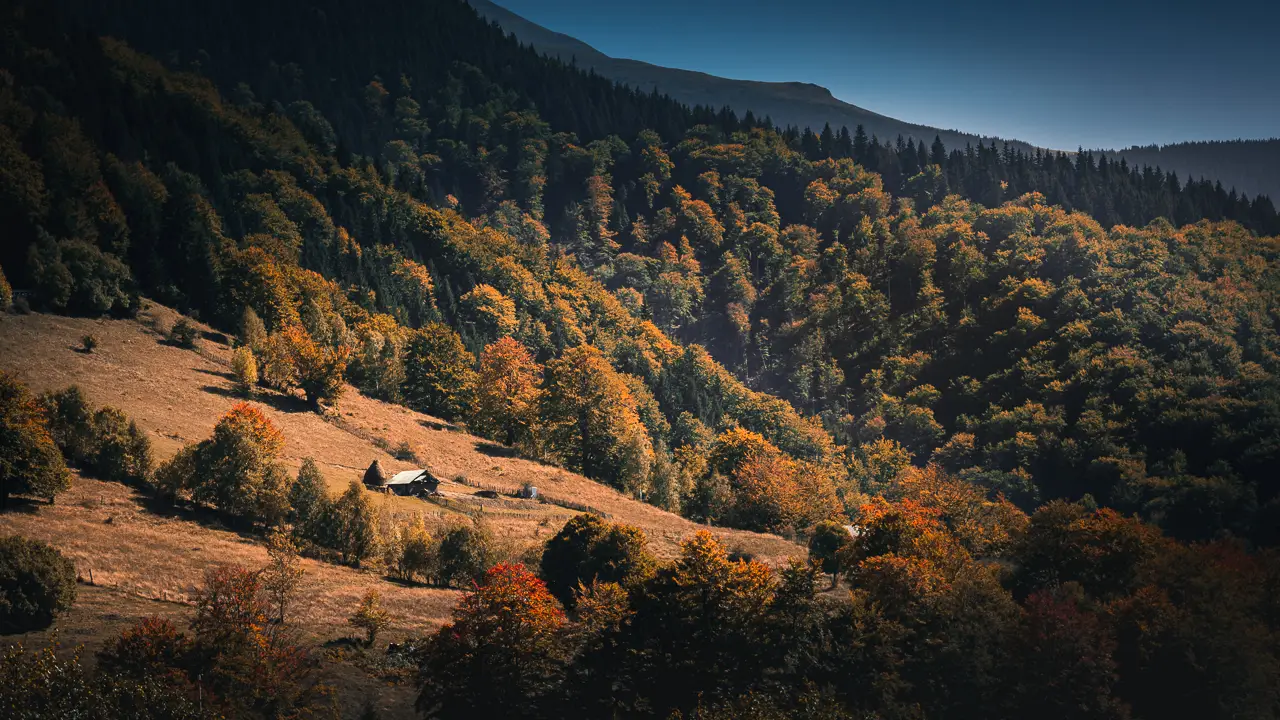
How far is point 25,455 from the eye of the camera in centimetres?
6069

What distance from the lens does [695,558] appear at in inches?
2258

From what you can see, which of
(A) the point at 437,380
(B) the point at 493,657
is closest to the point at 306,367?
(A) the point at 437,380

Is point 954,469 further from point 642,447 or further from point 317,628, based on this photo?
point 317,628

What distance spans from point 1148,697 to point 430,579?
47007 millimetres

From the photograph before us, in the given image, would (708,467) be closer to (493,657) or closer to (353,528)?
(353,528)

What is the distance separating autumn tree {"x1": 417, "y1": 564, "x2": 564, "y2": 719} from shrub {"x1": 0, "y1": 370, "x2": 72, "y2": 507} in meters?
29.2

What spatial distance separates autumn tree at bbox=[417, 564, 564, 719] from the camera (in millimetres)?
49719

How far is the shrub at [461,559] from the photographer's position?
68812mm

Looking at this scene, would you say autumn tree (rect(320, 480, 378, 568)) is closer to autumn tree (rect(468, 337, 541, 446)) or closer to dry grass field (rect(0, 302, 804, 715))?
dry grass field (rect(0, 302, 804, 715))

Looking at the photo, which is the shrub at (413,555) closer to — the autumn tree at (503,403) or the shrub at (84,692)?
the shrub at (84,692)

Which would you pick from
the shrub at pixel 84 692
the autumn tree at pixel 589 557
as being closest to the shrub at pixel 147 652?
the shrub at pixel 84 692

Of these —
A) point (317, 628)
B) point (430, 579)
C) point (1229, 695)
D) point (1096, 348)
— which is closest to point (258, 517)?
point (430, 579)

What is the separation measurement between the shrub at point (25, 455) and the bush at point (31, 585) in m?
Result: 11.9

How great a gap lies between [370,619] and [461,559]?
14.0 metres
